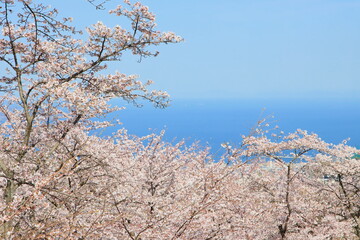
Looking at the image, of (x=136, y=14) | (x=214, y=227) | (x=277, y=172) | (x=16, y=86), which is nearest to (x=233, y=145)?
(x=214, y=227)

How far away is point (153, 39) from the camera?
7.89 metres

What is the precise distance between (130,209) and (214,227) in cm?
216

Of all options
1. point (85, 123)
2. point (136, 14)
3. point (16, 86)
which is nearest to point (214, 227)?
point (85, 123)

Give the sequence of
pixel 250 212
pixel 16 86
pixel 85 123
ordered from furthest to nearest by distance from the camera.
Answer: pixel 250 212, pixel 85 123, pixel 16 86

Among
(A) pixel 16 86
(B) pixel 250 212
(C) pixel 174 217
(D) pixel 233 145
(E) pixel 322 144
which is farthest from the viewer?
(E) pixel 322 144

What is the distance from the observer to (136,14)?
7.69 m

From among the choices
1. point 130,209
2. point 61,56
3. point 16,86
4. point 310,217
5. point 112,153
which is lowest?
point 310,217

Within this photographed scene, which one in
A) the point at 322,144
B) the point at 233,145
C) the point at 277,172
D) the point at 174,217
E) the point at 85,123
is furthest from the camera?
the point at 277,172

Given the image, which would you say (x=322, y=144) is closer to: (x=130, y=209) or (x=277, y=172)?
(x=277, y=172)

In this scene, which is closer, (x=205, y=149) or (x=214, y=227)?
(x=214, y=227)

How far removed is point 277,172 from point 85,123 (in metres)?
9.74

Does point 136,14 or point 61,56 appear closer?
point 136,14

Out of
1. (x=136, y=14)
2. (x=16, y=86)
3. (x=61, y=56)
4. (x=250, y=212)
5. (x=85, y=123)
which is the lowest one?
(x=250, y=212)

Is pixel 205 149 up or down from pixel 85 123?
down
